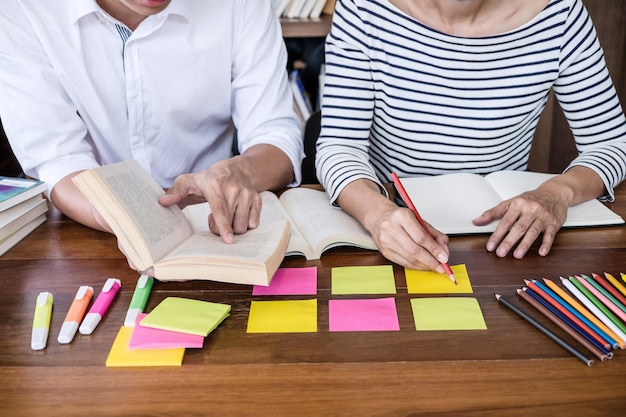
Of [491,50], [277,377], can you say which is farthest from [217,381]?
[491,50]

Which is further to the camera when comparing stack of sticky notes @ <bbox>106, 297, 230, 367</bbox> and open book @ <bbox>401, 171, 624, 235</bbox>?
open book @ <bbox>401, 171, 624, 235</bbox>

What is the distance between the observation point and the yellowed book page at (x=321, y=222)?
109cm

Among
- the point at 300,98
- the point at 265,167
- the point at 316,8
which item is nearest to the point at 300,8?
the point at 316,8

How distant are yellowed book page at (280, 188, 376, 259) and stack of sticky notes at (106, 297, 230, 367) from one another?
240mm

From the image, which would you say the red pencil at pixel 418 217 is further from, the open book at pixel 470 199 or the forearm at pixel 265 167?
the forearm at pixel 265 167

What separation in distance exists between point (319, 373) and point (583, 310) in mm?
378

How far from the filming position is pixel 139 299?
0.95 meters

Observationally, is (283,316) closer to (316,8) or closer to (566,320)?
(566,320)

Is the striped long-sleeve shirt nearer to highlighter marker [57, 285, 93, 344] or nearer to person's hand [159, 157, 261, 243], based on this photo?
person's hand [159, 157, 261, 243]

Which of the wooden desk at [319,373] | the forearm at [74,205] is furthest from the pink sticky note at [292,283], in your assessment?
the forearm at [74,205]

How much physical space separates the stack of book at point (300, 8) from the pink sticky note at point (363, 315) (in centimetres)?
171

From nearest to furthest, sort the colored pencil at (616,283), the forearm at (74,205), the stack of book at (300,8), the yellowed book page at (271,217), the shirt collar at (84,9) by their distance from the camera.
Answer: the colored pencil at (616,283) < the yellowed book page at (271,217) < the forearm at (74,205) < the shirt collar at (84,9) < the stack of book at (300,8)

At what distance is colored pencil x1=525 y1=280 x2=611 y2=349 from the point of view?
822 mm

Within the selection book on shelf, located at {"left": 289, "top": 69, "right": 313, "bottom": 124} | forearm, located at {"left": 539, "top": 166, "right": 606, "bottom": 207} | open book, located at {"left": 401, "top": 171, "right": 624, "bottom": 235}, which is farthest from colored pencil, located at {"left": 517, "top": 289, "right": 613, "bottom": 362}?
book on shelf, located at {"left": 289, "top": 69, "right": 313, "bottom": 124}
